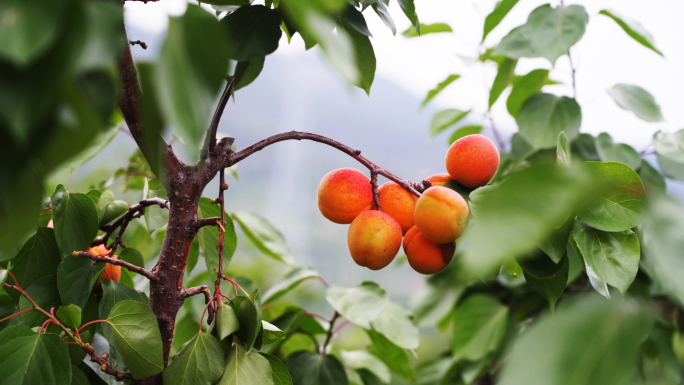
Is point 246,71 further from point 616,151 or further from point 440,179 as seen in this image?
point 616,151

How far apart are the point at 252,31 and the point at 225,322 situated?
6.9 inches

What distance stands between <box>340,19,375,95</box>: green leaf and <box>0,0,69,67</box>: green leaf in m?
0.22

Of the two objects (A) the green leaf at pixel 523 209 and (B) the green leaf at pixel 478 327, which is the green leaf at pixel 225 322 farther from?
(B) the green leaf at pixel 478 327

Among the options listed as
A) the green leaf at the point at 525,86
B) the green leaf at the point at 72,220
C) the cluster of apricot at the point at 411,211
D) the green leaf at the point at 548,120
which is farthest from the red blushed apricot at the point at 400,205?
the green leaf at the point at 525,86

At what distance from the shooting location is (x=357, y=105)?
18 cm

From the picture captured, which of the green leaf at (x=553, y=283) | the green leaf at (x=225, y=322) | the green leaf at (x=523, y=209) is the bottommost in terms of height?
the green leaf at (x=553, y=283)

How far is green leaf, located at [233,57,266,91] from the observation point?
283 mm

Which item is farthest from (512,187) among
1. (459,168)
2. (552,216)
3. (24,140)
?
(459,168)

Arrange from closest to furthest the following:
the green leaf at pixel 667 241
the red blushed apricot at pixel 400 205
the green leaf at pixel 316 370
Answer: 1. the green leaf at pixel 667 241
2. the red blushed apricot at pixel 400 205
3. the green leaf at pixel 316 370

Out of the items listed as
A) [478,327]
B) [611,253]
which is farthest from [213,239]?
[478,327]

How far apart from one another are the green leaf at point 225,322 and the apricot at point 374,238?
10cm

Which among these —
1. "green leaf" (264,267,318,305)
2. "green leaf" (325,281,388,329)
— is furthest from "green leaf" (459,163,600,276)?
"green leaf" (264,267,318,305)

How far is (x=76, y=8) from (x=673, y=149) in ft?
2.61

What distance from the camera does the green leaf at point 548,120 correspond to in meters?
0.65
